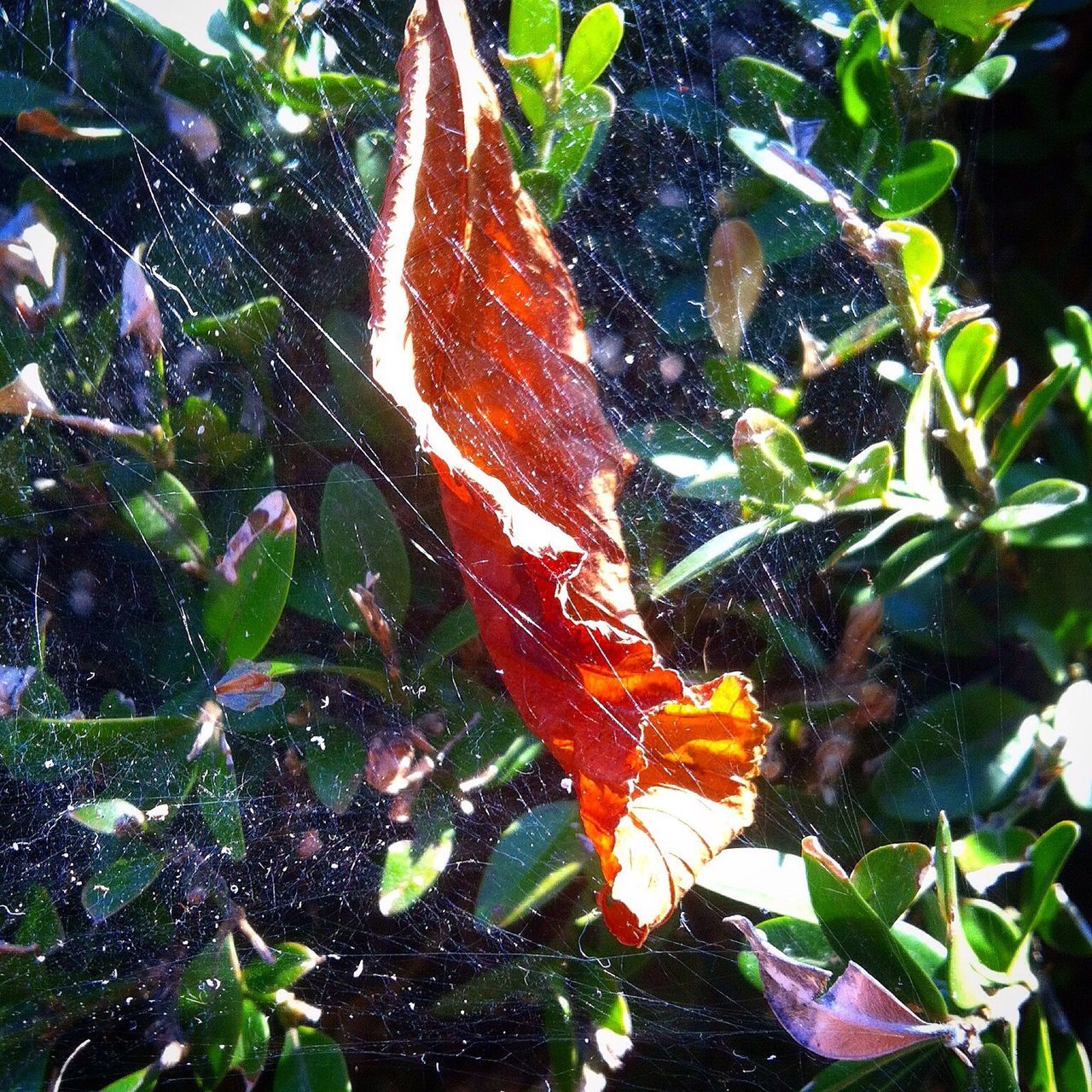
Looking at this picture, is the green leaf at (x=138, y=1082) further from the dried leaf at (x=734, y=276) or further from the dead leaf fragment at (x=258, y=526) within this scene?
the dried leaf at (x=734, y=276)

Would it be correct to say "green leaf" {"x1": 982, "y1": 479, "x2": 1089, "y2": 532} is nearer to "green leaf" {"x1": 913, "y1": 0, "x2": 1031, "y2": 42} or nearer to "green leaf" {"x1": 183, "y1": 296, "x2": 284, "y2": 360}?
"green leaf" {"x1": 913, "y1": 0, "x2": 1031, "y2": 42}

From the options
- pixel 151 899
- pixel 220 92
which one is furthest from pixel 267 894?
pixel 220 92

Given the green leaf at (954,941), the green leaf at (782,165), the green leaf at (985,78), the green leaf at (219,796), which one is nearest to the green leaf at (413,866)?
the green leaf at (219,796)

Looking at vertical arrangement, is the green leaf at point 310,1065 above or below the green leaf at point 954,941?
below

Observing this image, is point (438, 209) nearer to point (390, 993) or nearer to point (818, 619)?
point (818, 619)

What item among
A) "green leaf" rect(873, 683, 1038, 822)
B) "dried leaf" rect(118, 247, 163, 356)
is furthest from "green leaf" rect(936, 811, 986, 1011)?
"dried leaf" rect(118, 247, 163, 356)
